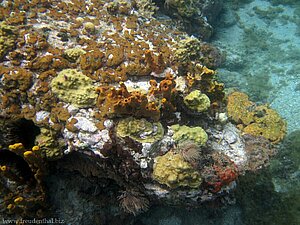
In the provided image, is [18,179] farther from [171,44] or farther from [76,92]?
[171,44]

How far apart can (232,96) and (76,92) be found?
5.38m

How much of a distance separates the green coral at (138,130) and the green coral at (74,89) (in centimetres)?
78

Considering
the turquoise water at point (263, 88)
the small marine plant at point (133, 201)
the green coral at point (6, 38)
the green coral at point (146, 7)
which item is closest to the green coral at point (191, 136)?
the small marine plant at point (133, 201)

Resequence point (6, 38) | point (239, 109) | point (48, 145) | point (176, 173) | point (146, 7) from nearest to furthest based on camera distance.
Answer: point (176, 173), point (48, 145), point (6, 38), point (239, 109), point (146, 7)

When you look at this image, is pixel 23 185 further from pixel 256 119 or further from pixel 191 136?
pixel 256 119

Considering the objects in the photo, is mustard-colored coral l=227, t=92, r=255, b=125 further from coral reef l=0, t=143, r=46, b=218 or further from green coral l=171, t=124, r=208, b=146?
coral reef l=0, t=143, r=46, b=218

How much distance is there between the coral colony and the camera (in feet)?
14.4

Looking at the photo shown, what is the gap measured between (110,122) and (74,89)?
0.95 meters

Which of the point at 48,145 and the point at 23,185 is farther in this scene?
the point at 23,185

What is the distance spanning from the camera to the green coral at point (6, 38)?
5.17 meters

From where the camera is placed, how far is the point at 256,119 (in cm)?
765

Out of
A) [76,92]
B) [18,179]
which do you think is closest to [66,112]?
[76,92]

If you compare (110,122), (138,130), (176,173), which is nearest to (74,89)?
(110,122)

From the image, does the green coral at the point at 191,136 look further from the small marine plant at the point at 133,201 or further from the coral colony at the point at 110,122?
the small marine plant at the point at 133,201
